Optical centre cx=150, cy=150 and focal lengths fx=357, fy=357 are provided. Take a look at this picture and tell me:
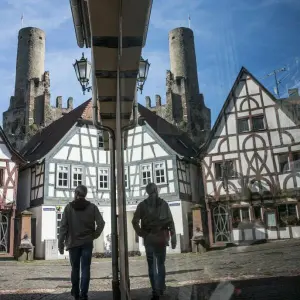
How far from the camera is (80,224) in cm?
A: 142

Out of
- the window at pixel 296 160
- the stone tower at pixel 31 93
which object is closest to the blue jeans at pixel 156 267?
the window at pixel 296 160

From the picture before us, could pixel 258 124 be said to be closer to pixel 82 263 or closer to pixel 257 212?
pixel 257 212

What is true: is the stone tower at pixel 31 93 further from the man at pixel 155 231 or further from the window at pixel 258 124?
the window at pixel 258 124

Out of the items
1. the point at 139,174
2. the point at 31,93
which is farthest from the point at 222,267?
the point at 31,93

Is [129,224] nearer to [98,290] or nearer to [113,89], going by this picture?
[113,89]

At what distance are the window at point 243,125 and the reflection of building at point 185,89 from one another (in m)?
0.06

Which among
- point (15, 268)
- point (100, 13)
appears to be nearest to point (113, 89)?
point (100, 13)

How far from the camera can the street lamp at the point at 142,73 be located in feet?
3.66

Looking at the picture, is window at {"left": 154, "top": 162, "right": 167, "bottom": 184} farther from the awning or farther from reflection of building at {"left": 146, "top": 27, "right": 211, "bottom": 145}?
the awning

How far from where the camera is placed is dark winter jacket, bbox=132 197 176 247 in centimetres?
74

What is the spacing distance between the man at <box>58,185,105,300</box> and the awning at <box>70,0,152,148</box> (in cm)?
34

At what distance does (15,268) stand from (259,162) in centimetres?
163

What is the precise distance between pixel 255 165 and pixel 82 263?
1088 millimetres

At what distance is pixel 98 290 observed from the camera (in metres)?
1.58
